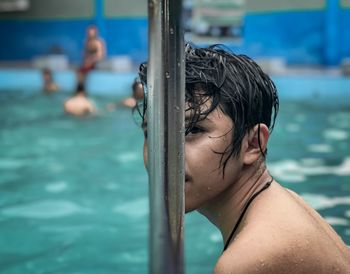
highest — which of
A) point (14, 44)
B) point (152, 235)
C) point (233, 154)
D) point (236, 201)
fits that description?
point (152, 235)

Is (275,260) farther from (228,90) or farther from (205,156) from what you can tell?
(228,90)

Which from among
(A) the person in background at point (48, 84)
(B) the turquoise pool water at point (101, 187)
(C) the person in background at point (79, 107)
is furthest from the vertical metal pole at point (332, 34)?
(C) the person in background at point (79, 107)

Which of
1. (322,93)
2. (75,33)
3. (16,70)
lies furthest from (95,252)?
(75,33)

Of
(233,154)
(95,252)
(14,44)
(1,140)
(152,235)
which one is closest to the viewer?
(152,235)

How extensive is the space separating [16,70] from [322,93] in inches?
309

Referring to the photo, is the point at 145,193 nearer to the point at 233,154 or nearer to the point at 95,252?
the point at 95,252

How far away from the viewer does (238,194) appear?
198 cm

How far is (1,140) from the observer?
888 cm

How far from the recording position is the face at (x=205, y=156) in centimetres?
176

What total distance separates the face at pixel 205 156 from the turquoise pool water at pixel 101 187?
240 cm

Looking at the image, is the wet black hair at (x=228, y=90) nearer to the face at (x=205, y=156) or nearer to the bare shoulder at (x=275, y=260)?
the face at (x=205, y=156)

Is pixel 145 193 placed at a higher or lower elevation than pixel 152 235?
lower

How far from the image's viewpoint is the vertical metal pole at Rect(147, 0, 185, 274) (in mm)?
1066

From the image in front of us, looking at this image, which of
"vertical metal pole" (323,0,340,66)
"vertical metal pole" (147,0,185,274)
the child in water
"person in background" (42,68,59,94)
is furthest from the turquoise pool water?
"vertical metal pole" (323,0,340,66)
